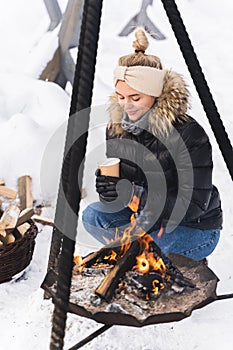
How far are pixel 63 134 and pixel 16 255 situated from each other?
1453mm

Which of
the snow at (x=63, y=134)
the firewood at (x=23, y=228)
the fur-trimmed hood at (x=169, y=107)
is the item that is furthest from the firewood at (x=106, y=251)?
the firewood at (x=23, y=228)

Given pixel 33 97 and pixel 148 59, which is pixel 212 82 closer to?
pixel 33 97

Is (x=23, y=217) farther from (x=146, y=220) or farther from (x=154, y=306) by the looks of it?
(x=154, y=306)

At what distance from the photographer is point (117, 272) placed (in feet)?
7.93

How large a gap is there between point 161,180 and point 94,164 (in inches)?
71.9

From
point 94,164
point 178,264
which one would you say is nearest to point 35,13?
point 94,164

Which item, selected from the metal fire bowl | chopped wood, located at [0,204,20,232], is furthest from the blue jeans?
chopped wood, located at [0,204,20,232]

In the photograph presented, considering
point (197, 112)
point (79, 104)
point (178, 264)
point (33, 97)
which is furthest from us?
point (197, 112)

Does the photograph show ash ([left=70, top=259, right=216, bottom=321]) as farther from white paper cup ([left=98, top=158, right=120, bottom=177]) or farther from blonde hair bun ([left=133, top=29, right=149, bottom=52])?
blonde hair bun ([left=133, top=29, right=149, bottom=52])

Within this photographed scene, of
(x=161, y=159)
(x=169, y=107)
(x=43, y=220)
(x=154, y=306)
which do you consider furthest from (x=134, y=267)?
(x=43, y=220)

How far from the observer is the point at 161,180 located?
2.42 m

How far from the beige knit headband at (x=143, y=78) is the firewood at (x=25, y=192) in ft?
5.42

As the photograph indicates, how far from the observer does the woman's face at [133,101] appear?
238 centimetres

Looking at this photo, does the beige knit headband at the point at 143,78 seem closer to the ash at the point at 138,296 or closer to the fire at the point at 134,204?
the fire at the point at 134,204
